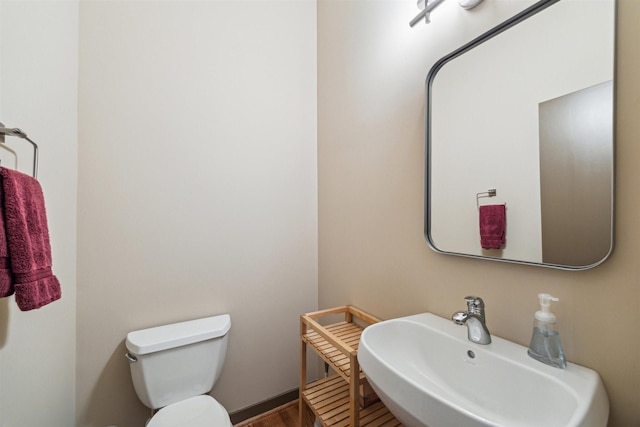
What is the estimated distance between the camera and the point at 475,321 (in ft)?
2.45

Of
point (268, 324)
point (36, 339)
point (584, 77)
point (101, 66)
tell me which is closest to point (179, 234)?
point (36, 339)

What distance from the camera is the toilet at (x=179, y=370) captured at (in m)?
1.04

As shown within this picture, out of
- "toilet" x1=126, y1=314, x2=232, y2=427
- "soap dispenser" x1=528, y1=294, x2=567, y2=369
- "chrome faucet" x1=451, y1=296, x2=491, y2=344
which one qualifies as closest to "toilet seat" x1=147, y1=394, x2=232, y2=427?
"toilet" x1=126, y1=314, x2=232, y2=427

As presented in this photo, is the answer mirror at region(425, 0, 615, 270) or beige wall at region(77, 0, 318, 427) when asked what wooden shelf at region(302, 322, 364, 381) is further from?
mirror at region(425, 0, 615, 270)

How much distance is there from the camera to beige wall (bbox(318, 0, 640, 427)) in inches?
22.1

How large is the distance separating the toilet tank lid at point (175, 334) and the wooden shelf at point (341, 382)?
44cm

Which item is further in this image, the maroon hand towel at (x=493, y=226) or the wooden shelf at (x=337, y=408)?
the wooden shelf at (x=337, y=408)

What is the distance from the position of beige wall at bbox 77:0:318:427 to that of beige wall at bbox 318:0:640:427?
24 centimetres

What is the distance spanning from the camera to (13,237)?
620mm

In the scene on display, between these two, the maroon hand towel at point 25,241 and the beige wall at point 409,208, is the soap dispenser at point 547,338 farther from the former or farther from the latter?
the maroon hand towel at point 25,241

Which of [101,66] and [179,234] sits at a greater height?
[101,66]

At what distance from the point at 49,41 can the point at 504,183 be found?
1.63 meters

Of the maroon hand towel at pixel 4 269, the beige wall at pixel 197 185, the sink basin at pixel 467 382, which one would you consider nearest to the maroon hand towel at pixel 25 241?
the maroon hand towel at pixel 4 269

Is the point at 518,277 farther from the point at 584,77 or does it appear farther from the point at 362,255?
the point at 362,255
